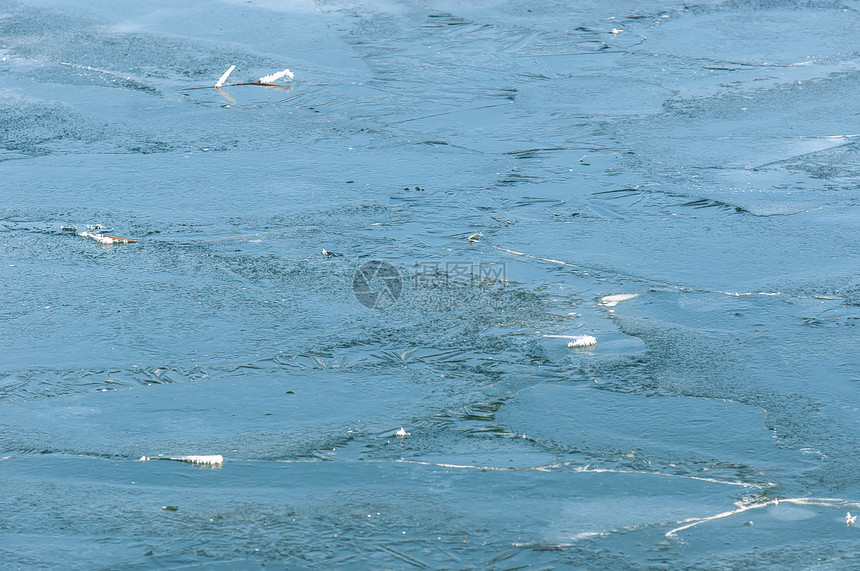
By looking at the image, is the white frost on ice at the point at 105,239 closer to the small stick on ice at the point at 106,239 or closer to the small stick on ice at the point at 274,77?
the small stick on ice at the point at 106,239

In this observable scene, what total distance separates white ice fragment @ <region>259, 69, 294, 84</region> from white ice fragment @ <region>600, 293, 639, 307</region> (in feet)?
15.1

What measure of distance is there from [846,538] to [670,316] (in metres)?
1.71

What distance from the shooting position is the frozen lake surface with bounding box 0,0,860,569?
341cm

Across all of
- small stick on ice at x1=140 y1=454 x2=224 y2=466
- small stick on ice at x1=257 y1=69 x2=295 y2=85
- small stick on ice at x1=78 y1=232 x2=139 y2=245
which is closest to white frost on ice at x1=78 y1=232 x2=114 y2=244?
small stick on ice at x1=78 y1=232 x2=139 y2=245

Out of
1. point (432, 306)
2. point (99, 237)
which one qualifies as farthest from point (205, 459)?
point (99, 237)

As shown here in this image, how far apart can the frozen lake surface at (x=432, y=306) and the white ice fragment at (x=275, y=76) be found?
84 mm

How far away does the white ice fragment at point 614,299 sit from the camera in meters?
4.93

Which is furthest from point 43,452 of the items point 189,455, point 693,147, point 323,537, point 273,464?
point 693,147

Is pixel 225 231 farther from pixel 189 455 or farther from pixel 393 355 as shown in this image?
pixel 189 455

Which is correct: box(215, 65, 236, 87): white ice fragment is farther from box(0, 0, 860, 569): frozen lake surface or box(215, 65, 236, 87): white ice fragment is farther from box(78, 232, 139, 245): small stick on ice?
box(78, 232, 139, 245): small stick on ice

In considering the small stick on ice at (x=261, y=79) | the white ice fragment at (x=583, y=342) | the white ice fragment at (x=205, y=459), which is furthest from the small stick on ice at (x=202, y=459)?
the small stick on ice at (x=261, y=79)

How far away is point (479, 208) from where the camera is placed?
6.04 m

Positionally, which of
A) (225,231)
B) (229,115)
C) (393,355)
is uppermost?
(229,115)

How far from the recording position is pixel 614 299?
4.98m
